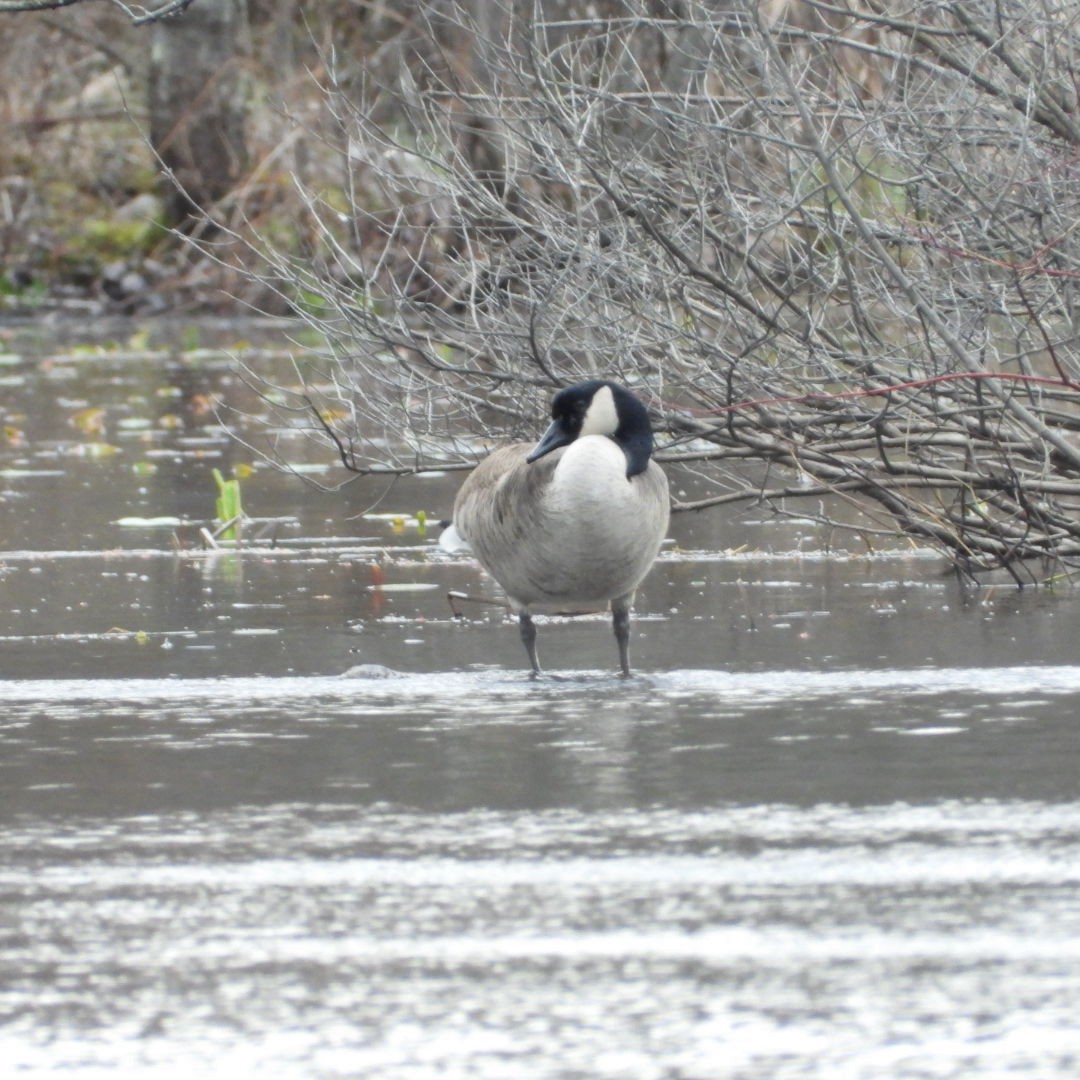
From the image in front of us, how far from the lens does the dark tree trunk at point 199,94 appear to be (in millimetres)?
27547

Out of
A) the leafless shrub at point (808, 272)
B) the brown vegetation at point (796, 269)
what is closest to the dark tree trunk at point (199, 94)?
the brown vegetation at point (796, 269)

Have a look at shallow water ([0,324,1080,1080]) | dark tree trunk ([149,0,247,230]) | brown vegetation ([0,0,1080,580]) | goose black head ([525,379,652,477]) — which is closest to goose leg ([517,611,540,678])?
shallow water ([0,324,1080,1080])

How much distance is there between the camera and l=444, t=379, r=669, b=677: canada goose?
5855mm

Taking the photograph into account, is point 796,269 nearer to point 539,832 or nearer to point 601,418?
point 601,418

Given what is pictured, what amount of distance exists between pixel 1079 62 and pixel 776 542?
2240mm

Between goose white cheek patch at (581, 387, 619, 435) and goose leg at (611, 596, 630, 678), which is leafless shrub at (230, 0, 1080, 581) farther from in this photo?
goose leg at (611, 596, 630, 678)

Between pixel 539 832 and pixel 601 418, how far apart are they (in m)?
1.91

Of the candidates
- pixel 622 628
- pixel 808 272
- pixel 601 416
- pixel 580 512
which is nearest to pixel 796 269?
pixel 808 272

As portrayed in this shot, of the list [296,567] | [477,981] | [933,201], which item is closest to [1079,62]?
[933,201]

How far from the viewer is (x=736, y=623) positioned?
22.9 ft

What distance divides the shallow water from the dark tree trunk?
66.3 ft

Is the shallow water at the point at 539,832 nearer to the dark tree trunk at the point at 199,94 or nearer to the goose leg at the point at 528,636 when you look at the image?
the goose leg at the point at 528,636

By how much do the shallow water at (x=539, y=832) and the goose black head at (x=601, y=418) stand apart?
0.60 m

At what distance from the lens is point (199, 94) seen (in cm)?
2750
